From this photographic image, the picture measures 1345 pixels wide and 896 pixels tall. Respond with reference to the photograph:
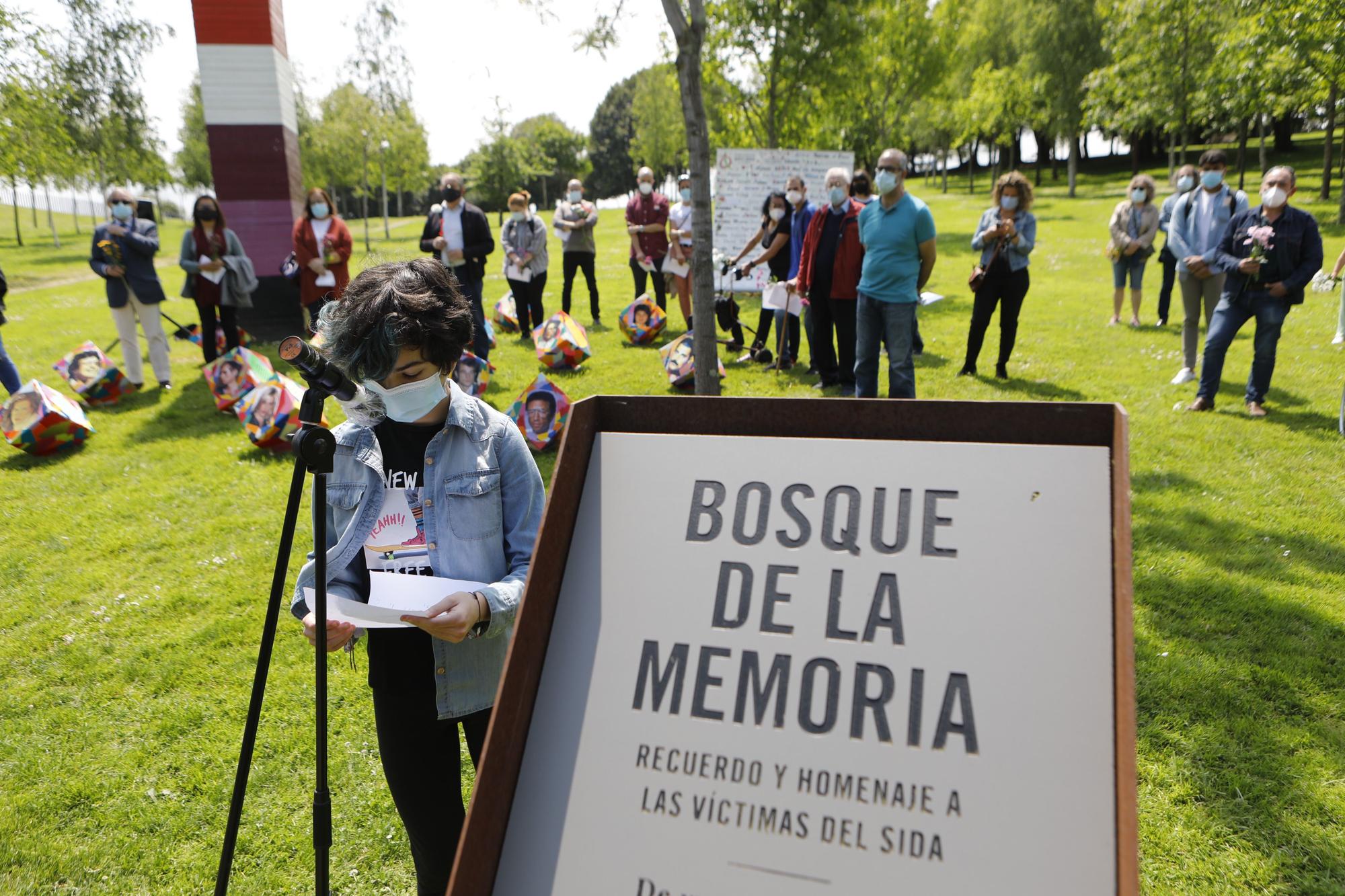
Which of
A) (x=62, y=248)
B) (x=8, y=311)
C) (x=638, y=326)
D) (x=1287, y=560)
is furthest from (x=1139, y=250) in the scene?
(x=62, y=248)

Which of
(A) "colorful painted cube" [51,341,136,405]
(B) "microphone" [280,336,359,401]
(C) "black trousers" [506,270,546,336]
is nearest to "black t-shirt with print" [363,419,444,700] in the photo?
(B) "microphone" [280,336,359,401]

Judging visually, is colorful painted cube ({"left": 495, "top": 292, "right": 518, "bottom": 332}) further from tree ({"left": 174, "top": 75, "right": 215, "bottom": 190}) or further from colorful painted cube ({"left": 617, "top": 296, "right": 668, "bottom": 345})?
tree ({"left": 174, "top": 75, "right": 215, "bottom": 190})

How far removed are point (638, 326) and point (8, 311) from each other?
1557 cm

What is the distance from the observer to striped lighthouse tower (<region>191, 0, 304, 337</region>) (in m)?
12.0

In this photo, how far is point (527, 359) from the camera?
10.5 meters

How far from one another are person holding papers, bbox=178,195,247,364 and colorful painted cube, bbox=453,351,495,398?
139 inches

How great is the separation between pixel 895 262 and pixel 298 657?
5280 mm

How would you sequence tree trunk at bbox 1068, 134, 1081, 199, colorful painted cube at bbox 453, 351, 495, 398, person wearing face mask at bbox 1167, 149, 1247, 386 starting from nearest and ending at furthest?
colorful painted cube at bbox 453, 351, 495, 398 → person wearing face mask at bbox 1167, 149, 1247, 386 → tree trunk at bbox 1068, 134, 1081, 199

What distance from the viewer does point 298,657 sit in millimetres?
4293

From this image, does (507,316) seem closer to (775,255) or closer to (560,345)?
(560,345)

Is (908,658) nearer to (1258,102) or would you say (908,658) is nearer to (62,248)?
(1258,102)

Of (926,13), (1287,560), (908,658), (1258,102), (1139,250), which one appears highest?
(926,13)

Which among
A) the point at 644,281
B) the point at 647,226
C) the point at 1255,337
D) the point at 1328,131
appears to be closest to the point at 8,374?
the point at 647,226

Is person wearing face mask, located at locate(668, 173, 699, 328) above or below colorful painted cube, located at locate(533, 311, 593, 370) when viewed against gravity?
above
